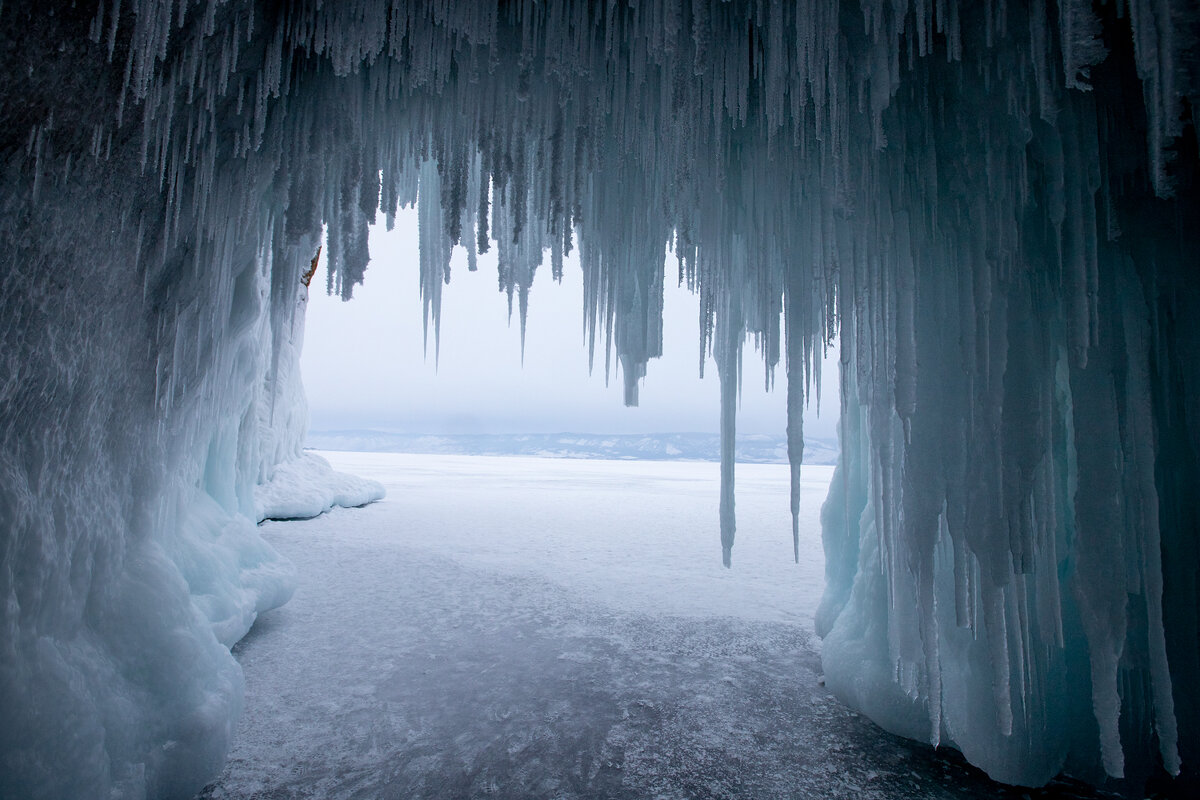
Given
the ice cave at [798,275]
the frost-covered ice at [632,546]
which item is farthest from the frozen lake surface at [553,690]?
the ice cave at [798,275]

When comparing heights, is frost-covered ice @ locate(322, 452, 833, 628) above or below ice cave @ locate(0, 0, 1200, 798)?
below

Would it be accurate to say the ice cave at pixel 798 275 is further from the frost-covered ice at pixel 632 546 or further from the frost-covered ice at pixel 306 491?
the frost-covered ice at pixel 306 491

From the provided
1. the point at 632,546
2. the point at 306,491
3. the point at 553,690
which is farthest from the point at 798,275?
the point at 306,491

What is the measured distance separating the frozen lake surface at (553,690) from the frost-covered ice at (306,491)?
8.88ft

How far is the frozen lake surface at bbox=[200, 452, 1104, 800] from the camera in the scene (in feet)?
6.86

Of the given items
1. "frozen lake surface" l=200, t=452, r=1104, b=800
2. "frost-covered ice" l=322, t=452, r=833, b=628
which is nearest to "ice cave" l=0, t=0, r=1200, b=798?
"frozen lake surface" l=200, t=452, r=1104, b=800

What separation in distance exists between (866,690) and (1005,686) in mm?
845

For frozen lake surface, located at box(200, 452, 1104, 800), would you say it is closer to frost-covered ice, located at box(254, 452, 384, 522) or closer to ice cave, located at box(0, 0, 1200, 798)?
ice cave, located at box(0, 0, 1200, 798)

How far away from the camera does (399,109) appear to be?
2791 millimetres

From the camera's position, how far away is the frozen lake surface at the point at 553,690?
6.86ft

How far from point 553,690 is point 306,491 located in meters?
7.82

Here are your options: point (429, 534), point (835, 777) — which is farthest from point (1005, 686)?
point (429, 534)

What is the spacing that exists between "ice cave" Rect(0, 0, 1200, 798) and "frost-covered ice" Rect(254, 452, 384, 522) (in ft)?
19.4

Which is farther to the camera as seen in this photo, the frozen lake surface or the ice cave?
the frozen lake surface
